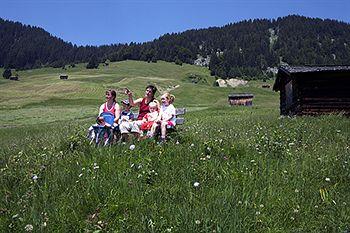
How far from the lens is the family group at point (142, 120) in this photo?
886 cm

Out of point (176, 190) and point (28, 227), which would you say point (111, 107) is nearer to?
point (176, 190)

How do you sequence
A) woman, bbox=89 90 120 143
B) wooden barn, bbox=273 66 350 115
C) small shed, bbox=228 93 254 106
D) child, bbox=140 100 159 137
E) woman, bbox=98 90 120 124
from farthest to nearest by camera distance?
small shed, bbox=228 93 254 106
wooden barn, bbox=273 66 350 115
woman, bbox=98 90 120 124
child, bbox=140 100 159 137
woman, bbox=89 90 120 143

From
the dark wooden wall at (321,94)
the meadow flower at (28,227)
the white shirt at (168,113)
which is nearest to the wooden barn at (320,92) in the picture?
the dark wooden wall at (321,94)

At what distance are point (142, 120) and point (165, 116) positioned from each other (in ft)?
3.27

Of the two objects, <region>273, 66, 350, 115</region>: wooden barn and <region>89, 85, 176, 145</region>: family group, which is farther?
<region>273, 66, 350, 115</region>: wooden barn

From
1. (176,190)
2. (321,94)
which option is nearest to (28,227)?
(176,190)

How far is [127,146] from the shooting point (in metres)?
6.95

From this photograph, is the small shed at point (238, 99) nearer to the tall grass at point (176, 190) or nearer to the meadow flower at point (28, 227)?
the tall grass at point (176, 190)

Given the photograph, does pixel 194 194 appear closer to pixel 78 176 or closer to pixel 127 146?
pixel 78 176

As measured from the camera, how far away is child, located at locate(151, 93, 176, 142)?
8.58 m

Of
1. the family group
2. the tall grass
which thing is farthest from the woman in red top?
the tall grass

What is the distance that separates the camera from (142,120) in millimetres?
9961

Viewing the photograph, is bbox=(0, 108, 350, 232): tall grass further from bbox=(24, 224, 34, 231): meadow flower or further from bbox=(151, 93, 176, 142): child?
bbox=(151, 93, 176, 142): child

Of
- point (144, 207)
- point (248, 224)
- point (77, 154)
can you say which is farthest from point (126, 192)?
point (77, 154)
